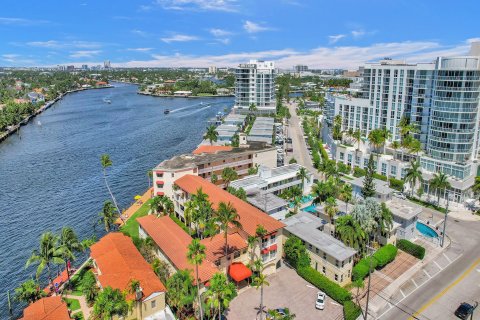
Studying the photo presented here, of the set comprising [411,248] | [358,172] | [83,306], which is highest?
[358,172]

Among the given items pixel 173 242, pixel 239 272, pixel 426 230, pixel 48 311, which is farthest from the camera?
pixel 426 230

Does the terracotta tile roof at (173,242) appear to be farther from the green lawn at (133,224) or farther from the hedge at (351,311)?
the hedge at (351,311)

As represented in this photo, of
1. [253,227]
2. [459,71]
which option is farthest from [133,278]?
[459,71]

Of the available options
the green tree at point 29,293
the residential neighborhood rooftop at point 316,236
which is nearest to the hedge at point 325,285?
the residential neighborhood rooftop at point 316,236

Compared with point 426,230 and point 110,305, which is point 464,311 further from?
point 110,305

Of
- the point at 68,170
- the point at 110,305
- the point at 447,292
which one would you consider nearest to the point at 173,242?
the point at 110,305

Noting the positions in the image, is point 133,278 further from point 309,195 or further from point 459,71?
point 459,71

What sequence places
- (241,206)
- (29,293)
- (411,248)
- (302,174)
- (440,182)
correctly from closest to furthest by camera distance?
(29,293), (411,248), (241,206), (440,182), (302,174)

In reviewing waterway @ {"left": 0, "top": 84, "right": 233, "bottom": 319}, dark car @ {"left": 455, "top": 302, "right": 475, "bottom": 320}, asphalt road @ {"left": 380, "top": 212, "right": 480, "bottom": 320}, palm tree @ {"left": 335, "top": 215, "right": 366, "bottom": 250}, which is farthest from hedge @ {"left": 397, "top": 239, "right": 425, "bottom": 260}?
waterway @ {"left": 0, "top": 84, "right": 233, "bottom": 319}
